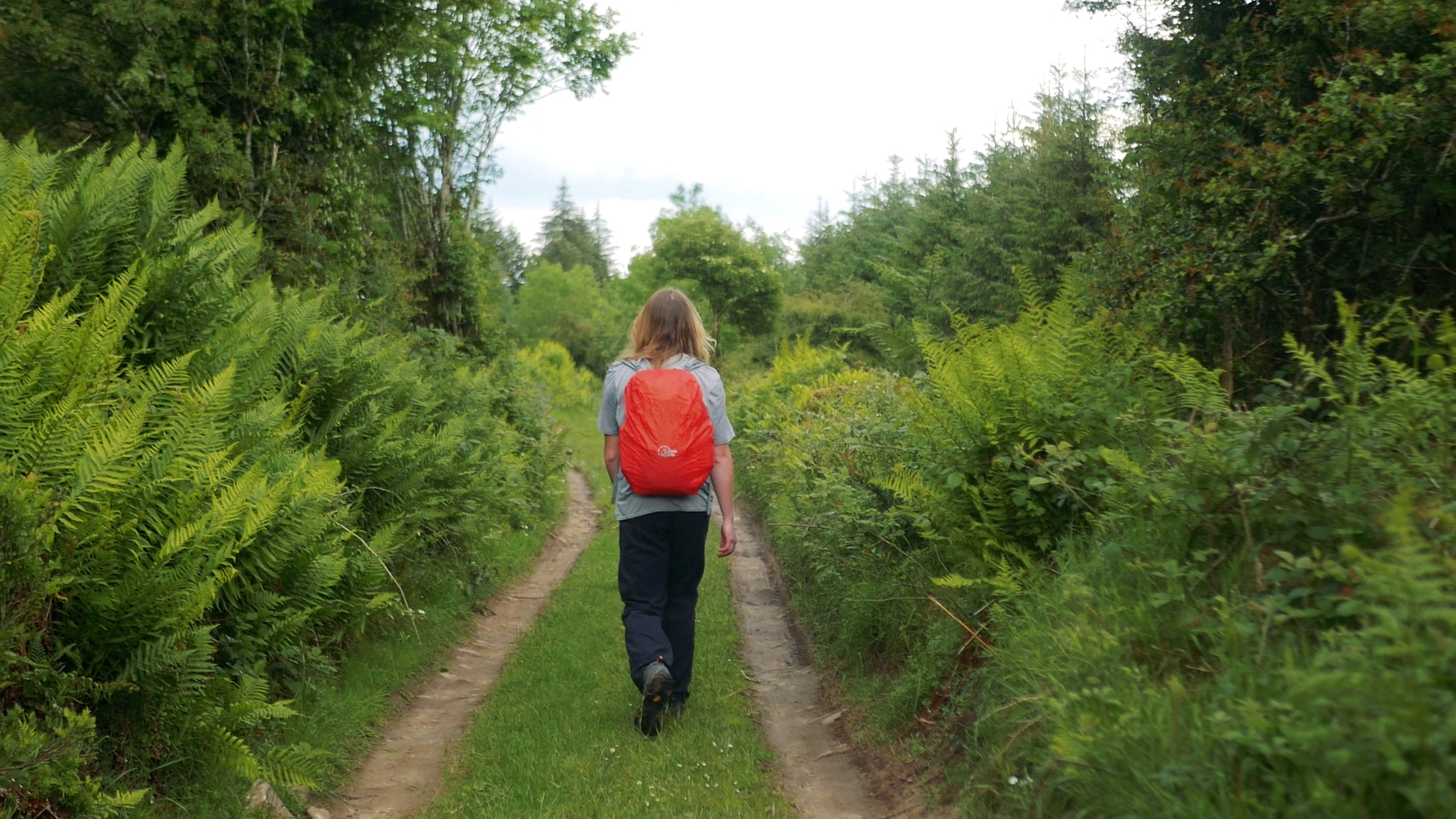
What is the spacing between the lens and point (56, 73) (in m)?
9.49

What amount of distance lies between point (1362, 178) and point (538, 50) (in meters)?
15.4

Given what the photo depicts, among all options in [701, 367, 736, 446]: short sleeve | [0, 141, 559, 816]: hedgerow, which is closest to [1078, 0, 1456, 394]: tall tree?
[701, 367, 736, 446]: short sleeve

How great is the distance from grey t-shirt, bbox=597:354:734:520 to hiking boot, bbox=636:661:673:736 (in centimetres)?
86

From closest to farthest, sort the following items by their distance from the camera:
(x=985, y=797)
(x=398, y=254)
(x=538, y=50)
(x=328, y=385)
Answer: (x=985, y=797)
(x=328, y=385)
(x=398, y=254)
(x=538, y=50)

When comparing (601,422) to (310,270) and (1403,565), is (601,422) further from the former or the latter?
(310,270)

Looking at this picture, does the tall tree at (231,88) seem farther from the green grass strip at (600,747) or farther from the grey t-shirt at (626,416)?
the grey t-shirt at (626,416)

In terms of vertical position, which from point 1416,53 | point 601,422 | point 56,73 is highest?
point 56,73

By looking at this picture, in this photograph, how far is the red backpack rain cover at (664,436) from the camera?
5.47 meters

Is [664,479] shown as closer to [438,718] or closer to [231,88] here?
[438,718]

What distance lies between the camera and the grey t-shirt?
5629 millimetres

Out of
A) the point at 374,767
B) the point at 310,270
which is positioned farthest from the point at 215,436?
the point at 310,270

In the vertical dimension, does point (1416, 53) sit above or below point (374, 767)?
above

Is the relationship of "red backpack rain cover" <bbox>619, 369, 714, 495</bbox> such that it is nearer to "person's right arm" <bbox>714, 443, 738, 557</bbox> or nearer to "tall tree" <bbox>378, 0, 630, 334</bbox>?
"person's right arm" <bbox>714, 443, 738, 557</bbox>

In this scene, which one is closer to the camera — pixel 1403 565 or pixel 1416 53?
pixel 1403 565
